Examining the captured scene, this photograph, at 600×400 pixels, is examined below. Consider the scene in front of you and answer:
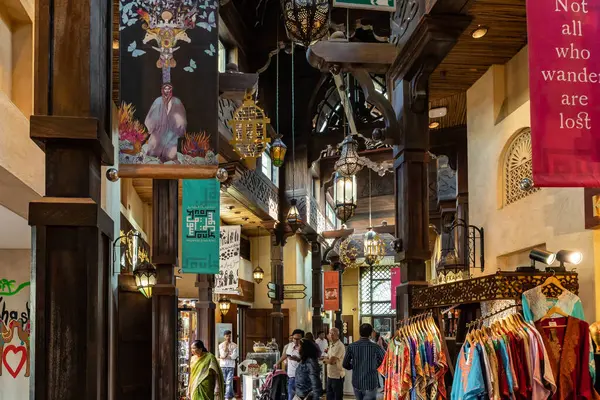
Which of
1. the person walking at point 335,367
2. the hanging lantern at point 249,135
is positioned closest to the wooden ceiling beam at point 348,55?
the hanging lantern at point 249,135

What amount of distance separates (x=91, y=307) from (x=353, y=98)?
22623mm

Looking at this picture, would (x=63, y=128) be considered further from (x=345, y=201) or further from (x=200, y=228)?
(x=345, y=201)

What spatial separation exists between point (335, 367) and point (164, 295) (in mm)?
3105

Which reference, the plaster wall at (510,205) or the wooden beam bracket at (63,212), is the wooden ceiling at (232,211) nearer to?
the plaster wall at (510,205)

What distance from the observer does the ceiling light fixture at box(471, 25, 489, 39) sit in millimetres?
8586

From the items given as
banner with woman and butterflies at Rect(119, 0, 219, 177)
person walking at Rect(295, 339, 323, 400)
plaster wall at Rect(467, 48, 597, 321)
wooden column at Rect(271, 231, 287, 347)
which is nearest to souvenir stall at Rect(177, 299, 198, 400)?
wooden column at Rect(271, 231, 287, 347)

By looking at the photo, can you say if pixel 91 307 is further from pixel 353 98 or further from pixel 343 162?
pixel 353 98

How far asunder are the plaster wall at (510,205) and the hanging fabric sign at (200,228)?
418cm

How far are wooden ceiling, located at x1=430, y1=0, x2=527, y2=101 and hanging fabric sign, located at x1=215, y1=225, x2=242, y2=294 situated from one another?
713 centimetres

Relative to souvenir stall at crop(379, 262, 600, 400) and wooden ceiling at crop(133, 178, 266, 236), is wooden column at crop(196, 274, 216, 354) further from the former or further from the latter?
souvenir stall at crop(379, 262, 600, 400)

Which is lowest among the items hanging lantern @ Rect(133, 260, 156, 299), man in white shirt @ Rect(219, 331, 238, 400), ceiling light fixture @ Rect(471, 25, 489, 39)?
man in white shirt @ Rect(219, 331, 238, 400)

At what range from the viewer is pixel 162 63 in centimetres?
484

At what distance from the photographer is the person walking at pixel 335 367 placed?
41.4 ft

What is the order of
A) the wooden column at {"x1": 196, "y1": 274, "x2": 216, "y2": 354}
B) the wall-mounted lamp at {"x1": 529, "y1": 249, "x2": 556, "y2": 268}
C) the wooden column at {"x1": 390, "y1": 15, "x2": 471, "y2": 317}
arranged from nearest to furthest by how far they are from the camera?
the wall-mounted lamp at {"x1": 529, "y1": 249, "x2": 556, "y2": 268}
the wooden column at {"x1": 390, "y1": 15, "x2": 471, "y2": 317}
the wooden column at {"x1": 196, "y1": 274, "x2": 216, "y2": 354}
